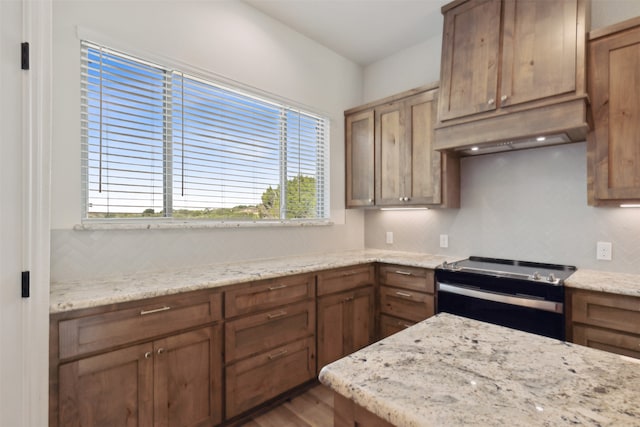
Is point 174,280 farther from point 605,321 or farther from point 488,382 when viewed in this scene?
point 605,321

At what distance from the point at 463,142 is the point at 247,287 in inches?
71.5

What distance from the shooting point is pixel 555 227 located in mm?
2457

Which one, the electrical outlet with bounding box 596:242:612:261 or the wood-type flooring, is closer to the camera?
the wood-type flooring

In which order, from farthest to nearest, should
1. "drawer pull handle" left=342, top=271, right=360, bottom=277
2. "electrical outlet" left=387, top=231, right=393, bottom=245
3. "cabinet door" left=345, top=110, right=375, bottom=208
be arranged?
1. "electrical outlet" left=387, top=231, right=393, bottom=245
2. "cabinet door" left=345, top=110, right=375, bottom=208
3. "drawer pull handle" left=342, top=271, right=360, bottom=277

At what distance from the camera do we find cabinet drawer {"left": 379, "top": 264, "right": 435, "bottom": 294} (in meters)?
2.53

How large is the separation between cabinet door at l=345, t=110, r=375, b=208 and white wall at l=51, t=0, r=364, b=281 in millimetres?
96

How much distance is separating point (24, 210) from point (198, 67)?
4.99 ft

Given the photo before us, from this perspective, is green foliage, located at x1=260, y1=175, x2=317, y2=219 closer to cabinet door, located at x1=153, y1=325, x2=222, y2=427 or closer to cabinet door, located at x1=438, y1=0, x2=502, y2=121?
cabinet door, located at x1=153, y1=325, x2=222, y2=427

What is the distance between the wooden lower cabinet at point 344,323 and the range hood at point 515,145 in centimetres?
139

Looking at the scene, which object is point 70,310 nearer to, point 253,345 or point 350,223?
point 253,345

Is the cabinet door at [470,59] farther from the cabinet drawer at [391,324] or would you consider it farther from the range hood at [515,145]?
the cabinet drawer at [391,324]

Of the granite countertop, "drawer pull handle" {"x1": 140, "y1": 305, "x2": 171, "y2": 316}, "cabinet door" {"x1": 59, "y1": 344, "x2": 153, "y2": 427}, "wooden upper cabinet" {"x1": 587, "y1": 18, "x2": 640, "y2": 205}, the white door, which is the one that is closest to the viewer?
the granite countertop

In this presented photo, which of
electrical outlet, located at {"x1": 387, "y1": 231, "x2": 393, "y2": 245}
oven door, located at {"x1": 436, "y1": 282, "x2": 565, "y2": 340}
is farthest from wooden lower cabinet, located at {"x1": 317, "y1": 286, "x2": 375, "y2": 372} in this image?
electrical outlet, located at {"x1": 387, "y1": 231, "x2": 393, "y2": 245}

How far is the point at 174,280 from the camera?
1875 millimetres
